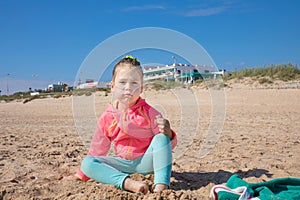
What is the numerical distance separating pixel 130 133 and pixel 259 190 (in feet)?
3.41

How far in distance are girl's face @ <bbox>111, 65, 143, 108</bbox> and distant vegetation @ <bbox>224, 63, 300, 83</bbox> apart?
16.4 m

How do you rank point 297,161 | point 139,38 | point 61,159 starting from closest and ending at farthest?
point 139,38, point 297,161, point 61,159

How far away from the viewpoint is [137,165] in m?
2.66

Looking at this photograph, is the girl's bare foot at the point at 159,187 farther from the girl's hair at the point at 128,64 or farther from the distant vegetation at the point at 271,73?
the distant vegetation at the point at 271,73

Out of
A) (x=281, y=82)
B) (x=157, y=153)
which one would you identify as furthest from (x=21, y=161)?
(x=281, y=82)

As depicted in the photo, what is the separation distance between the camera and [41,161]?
3.66 m

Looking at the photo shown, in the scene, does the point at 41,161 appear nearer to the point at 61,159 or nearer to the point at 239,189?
the point at 61,159

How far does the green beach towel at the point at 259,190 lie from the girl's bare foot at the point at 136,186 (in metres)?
0.47

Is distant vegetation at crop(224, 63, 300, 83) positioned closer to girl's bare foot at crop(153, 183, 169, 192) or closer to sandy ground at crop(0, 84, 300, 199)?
sandy ground at crop(0, 84, 300, 199)

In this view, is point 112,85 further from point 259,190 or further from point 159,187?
point 259,190

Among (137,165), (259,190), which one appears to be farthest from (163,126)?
(259,190)

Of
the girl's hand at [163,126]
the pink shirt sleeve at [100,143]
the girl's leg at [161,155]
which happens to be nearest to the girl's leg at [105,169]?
the pink shirt sleeve at [100,143]

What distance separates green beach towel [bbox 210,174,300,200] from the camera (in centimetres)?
221

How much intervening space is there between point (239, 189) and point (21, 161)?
2.45 metres
